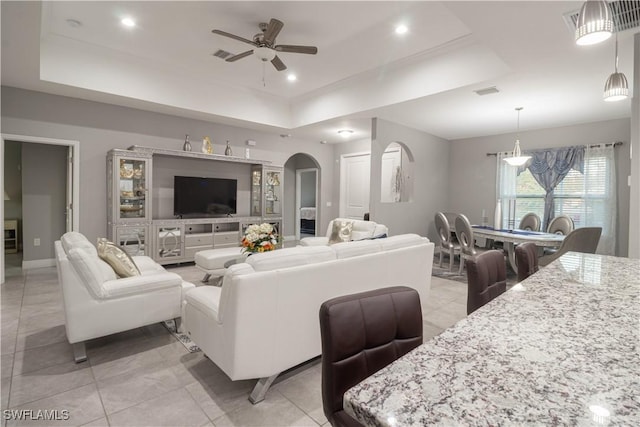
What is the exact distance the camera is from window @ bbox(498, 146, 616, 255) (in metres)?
5.39

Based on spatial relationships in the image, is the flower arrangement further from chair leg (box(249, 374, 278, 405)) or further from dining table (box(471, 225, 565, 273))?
dining table (box(471, 225, 565, 273))

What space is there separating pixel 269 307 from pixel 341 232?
3.56 metres

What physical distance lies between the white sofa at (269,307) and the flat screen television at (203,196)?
3.81 meters

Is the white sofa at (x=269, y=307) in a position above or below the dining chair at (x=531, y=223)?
below

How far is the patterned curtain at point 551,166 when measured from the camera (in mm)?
5738

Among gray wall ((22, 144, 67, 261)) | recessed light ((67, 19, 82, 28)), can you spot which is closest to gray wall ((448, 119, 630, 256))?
recessed light ((67, 19, 82, 28))

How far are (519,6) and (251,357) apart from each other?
3.15 metres

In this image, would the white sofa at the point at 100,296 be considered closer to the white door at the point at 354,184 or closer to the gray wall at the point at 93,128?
the gray wall at the point at 93,128

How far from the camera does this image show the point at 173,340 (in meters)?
2.77

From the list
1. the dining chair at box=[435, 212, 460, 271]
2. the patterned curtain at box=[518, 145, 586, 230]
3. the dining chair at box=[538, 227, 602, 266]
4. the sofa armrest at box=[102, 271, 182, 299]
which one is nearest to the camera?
the sofa armrest at box=[102, 271, 182, 299]

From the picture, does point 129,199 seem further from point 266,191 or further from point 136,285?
point 136,285

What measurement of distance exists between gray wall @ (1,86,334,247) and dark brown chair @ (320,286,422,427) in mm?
5367

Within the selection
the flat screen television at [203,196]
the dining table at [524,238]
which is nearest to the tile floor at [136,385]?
the dining table at [524,238]

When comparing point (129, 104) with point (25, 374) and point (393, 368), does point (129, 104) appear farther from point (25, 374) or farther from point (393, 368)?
point (393, 368)
